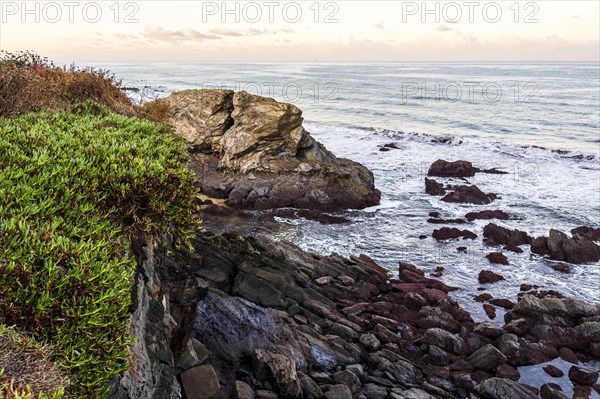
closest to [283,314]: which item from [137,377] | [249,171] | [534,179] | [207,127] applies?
[137,377]

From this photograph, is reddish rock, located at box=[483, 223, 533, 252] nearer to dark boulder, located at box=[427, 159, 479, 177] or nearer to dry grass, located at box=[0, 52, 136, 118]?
dark boulder, located at box=[427, 159, 479, 177]

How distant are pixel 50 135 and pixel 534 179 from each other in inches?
1493

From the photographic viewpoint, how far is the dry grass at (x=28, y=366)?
354 centimetres

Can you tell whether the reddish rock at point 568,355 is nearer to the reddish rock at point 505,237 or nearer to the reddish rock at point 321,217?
the reddish rock at point 505,237

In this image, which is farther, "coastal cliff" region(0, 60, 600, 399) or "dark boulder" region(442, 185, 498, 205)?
"dark boulder" region(442, 185, 498, 205)

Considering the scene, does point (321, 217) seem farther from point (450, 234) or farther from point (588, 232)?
point (588, 232)

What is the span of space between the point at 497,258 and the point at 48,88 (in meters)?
19.7

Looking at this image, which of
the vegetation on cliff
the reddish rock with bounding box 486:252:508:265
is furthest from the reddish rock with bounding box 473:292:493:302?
the vegetation on cliff

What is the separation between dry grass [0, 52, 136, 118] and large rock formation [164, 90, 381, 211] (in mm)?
13038

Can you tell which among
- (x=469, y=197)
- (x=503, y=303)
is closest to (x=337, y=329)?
(x=503, y=303)

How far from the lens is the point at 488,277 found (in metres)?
20.1

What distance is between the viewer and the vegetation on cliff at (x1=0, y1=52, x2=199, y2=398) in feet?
13.5

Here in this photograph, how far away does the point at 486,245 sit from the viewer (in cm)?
2403

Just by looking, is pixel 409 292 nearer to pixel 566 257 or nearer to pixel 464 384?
pixel 464 384
